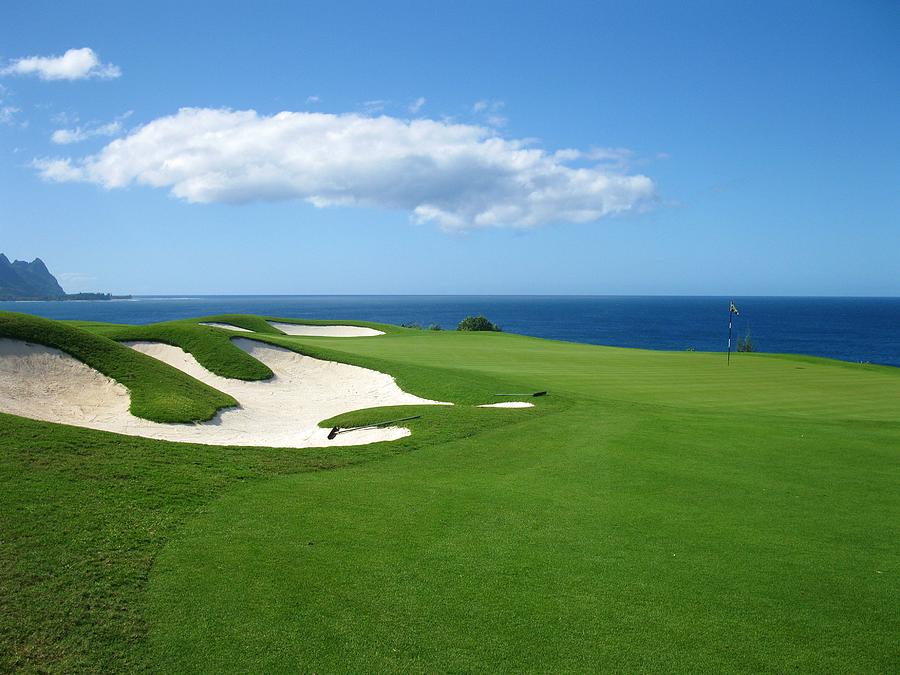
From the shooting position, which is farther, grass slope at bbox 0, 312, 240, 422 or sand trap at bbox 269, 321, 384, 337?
sand trap at bbox 269, 321, 384, 337

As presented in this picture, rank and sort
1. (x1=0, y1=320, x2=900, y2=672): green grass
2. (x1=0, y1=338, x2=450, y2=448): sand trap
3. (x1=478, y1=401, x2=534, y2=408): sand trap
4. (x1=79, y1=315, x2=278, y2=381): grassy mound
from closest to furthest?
(x1=0, y1=320, x2=900, y2=672): green grass → (x1=0, y1=338, x2=450, y2=448): sand trap → (x1=478, y1=401, x2=534, y2=408): sand trap → (x1=79, y1=315, x2=278, y2=381): grassy mound

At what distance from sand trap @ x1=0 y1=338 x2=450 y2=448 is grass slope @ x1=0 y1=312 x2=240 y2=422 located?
23cm

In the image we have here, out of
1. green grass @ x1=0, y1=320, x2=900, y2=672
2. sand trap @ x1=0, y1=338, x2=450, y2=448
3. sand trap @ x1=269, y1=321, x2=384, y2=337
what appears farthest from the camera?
sand trap @ x1=269, y1=321, x2=384, y2=337

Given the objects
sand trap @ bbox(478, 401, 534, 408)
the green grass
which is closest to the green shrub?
sand trap @ bbox(478, 401, 534, 408)

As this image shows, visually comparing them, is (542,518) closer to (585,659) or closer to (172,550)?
(585,659)

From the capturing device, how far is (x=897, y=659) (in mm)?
4879

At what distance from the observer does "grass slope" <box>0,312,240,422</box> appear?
1412 cm

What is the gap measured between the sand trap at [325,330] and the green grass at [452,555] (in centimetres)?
3402

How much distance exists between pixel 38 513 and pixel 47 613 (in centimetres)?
180

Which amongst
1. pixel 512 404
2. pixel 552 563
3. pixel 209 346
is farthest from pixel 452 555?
pixel 209 346

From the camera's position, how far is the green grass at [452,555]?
4797 millimetres

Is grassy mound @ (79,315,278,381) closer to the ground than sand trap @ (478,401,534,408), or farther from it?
farther from it

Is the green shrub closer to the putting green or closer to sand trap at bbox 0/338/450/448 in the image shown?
sand trap at bbox 0/338/450/448

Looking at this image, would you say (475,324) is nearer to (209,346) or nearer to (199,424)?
(209,346)
